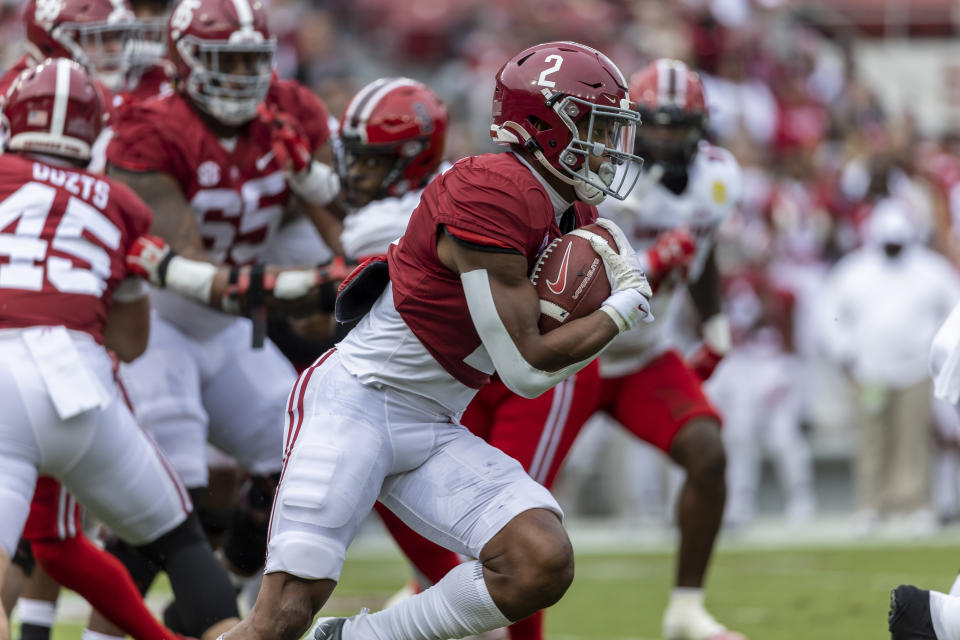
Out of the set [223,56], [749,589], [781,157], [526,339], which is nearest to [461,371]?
[526,339]

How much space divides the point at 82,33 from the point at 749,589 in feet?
14.2

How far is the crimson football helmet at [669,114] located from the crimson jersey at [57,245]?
2219 millimetres

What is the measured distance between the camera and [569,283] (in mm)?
3766

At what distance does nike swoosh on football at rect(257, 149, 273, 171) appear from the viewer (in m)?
5.32

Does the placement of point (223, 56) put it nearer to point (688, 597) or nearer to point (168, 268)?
point (168, 268)

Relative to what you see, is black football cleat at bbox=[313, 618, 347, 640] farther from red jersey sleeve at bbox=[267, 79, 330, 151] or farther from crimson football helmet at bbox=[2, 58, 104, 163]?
red jersey sleeve at bbox=[267, 79, 330, 151]

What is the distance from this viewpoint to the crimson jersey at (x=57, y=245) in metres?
4.32

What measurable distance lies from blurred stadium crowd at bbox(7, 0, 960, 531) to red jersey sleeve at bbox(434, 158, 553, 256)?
21.5ft

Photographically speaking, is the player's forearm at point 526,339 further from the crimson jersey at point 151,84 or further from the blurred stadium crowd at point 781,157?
the blurred stadium crowd at point 781,157

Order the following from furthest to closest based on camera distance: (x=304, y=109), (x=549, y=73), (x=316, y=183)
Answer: (x=304, y=109) → (x=316, y=183) → (x=549, y=73)

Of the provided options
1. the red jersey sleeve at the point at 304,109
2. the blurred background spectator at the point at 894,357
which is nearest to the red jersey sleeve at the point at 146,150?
the red jersey sleeve at the point at 304,109

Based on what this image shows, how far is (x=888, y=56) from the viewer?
55.1ft

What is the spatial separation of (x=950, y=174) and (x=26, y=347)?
35.3ft

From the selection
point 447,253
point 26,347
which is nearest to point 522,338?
point 447,253
